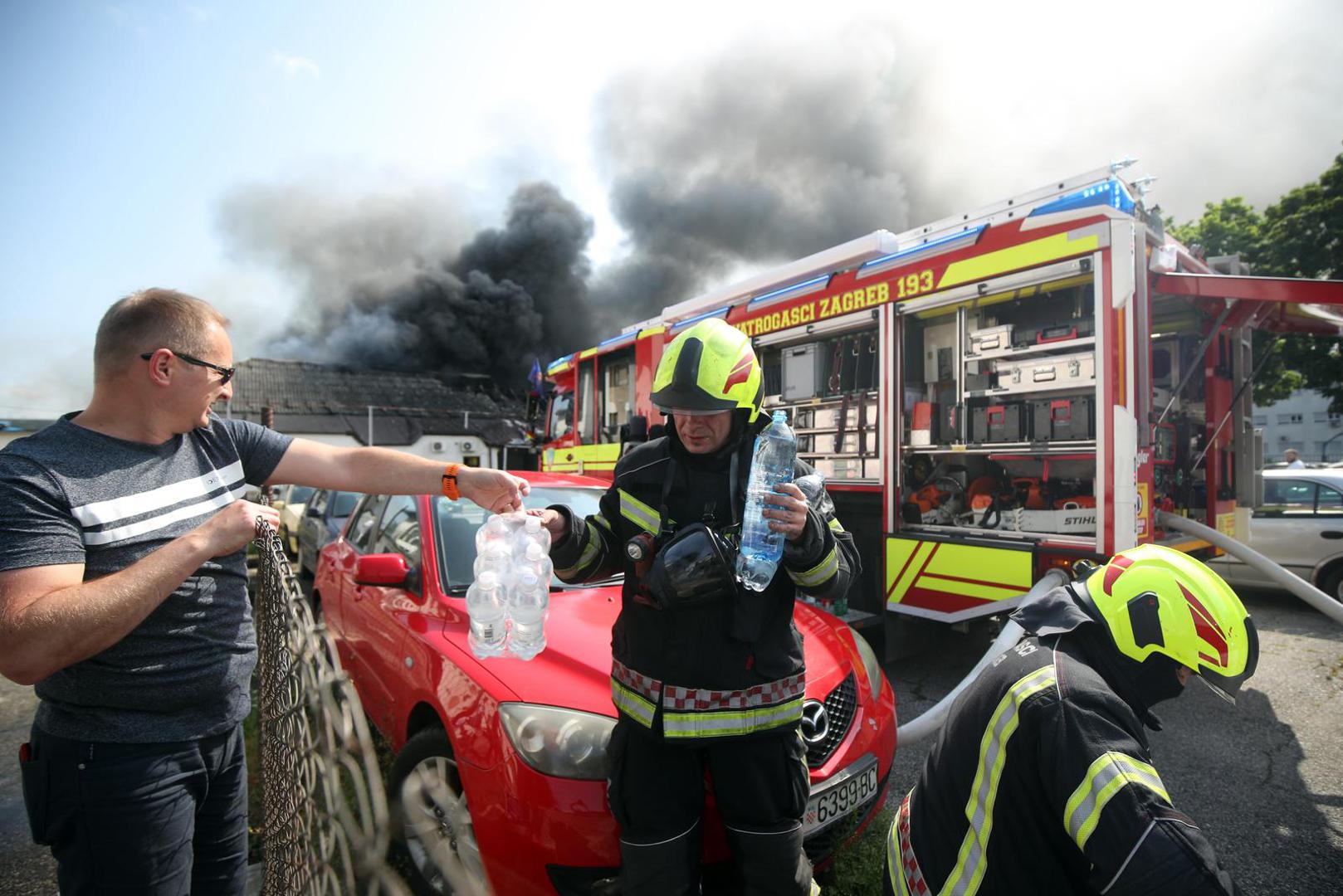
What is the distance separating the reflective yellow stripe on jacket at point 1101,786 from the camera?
1235mm

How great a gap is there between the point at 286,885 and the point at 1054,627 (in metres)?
2.26

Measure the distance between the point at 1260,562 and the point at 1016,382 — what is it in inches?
71.3

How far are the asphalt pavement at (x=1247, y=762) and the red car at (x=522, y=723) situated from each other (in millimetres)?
1204

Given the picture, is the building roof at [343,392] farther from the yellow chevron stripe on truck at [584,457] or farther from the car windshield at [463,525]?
the car windshield at [463,525]

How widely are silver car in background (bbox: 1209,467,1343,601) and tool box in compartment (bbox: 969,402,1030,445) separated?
13.1 ft

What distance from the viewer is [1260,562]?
4176mm

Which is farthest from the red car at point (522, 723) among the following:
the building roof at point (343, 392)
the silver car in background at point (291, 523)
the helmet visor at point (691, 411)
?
the building roof at point (343, 392)

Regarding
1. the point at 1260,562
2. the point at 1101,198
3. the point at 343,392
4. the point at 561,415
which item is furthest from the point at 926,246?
the point at 343,392

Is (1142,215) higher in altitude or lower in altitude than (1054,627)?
higher

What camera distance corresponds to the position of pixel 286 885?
2.00m

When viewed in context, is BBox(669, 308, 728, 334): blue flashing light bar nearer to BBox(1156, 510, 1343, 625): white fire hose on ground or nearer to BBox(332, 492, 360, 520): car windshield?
BBox(1156, 510, 1343, 625): white fire hose on ground

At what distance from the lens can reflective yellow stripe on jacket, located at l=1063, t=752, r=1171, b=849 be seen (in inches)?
48.6

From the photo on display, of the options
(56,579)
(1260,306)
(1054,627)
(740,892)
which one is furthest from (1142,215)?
(56,579)

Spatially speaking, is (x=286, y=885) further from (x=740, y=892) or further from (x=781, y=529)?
(x=781, y=529)
